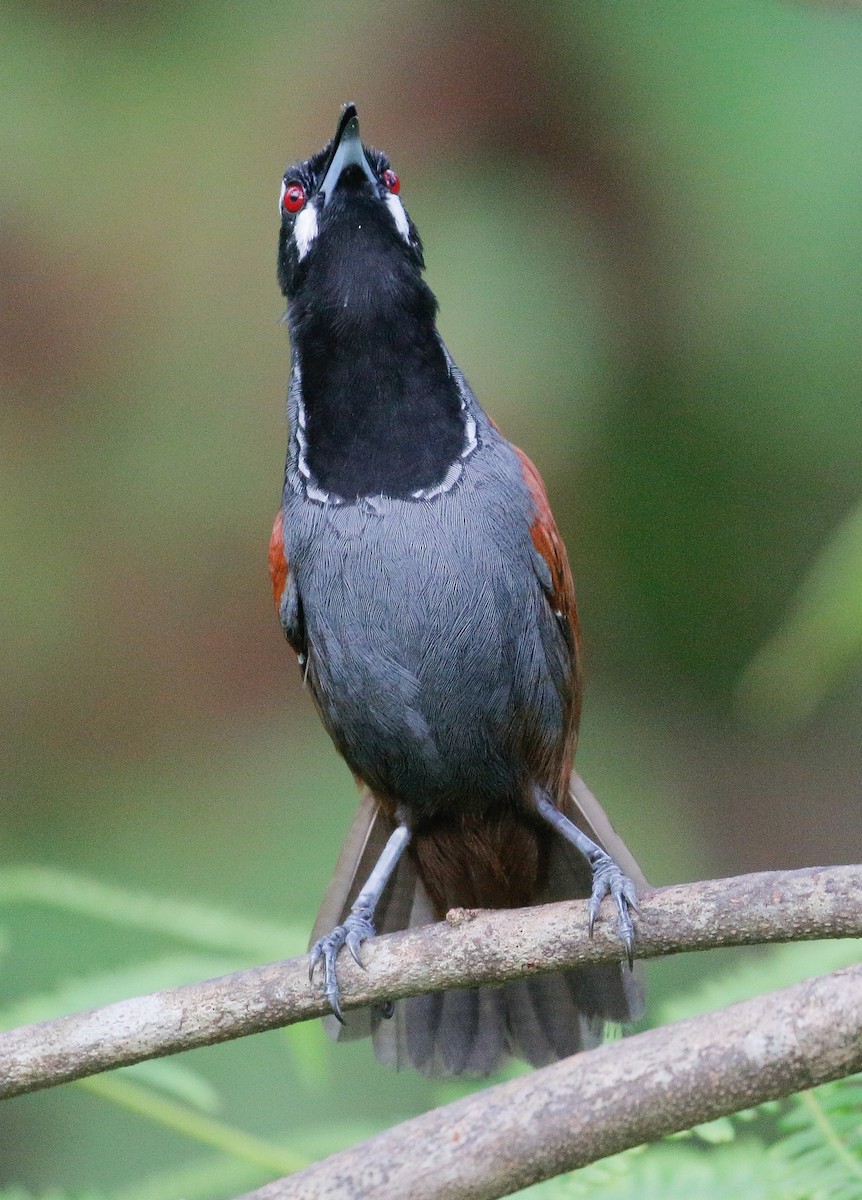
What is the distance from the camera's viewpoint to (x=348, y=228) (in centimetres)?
331

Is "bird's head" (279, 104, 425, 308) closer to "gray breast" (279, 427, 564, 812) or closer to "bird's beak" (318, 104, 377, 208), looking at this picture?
"bird's beak" (318, 104, 377, 208)

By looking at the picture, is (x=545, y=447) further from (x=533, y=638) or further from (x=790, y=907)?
(x=790, y=907)

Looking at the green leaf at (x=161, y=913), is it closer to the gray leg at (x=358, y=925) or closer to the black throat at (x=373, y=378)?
the gray leg at (x=358, y=925)

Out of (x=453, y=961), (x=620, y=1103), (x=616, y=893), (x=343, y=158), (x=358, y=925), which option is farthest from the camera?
(x=343, y=158)

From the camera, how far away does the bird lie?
10.4 ft

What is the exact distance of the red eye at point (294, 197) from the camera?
3.38 m

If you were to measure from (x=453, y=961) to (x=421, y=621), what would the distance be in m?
0.82

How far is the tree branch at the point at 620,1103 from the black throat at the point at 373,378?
1.44m

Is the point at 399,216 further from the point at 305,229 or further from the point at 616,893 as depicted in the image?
the point at 616,893

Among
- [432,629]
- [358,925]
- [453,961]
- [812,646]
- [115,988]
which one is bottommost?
[453,961]

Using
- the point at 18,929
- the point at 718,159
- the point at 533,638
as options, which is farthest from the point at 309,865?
the point at 718,159

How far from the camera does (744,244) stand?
485 centimetres

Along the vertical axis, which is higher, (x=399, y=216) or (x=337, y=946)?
(x=399, y=216)

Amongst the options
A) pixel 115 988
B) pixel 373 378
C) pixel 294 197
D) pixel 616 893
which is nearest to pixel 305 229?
pixel 294 197
